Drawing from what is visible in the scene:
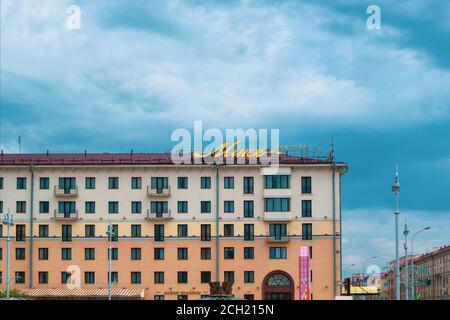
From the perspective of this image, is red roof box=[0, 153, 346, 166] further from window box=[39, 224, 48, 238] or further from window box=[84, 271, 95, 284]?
window box=[84, 271, 95, 284]

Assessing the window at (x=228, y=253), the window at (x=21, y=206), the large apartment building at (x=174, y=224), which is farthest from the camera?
the window at (x=21, y=206)

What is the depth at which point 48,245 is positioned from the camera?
305ft

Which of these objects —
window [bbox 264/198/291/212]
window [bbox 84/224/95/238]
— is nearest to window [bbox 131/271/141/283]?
window [bbox 84/224/95/238]

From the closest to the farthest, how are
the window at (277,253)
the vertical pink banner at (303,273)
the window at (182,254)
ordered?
the vertical pink banner at (303,273) → the window at (182,254) → the window at (277,253)

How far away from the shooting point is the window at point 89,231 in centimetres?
9338

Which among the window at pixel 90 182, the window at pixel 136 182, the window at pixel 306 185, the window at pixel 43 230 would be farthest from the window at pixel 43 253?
the window at pixel 306 185

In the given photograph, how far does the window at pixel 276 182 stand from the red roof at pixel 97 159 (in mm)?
2084

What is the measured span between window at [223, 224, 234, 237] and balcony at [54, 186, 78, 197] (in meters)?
18.5

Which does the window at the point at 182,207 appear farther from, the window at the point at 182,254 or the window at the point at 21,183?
the window at the point at 21,183

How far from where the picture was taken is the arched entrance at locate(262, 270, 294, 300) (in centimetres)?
9088

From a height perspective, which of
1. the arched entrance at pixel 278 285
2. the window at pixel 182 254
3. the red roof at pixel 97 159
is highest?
the red roof at pixel 97 159

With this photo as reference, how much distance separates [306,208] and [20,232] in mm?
34547
